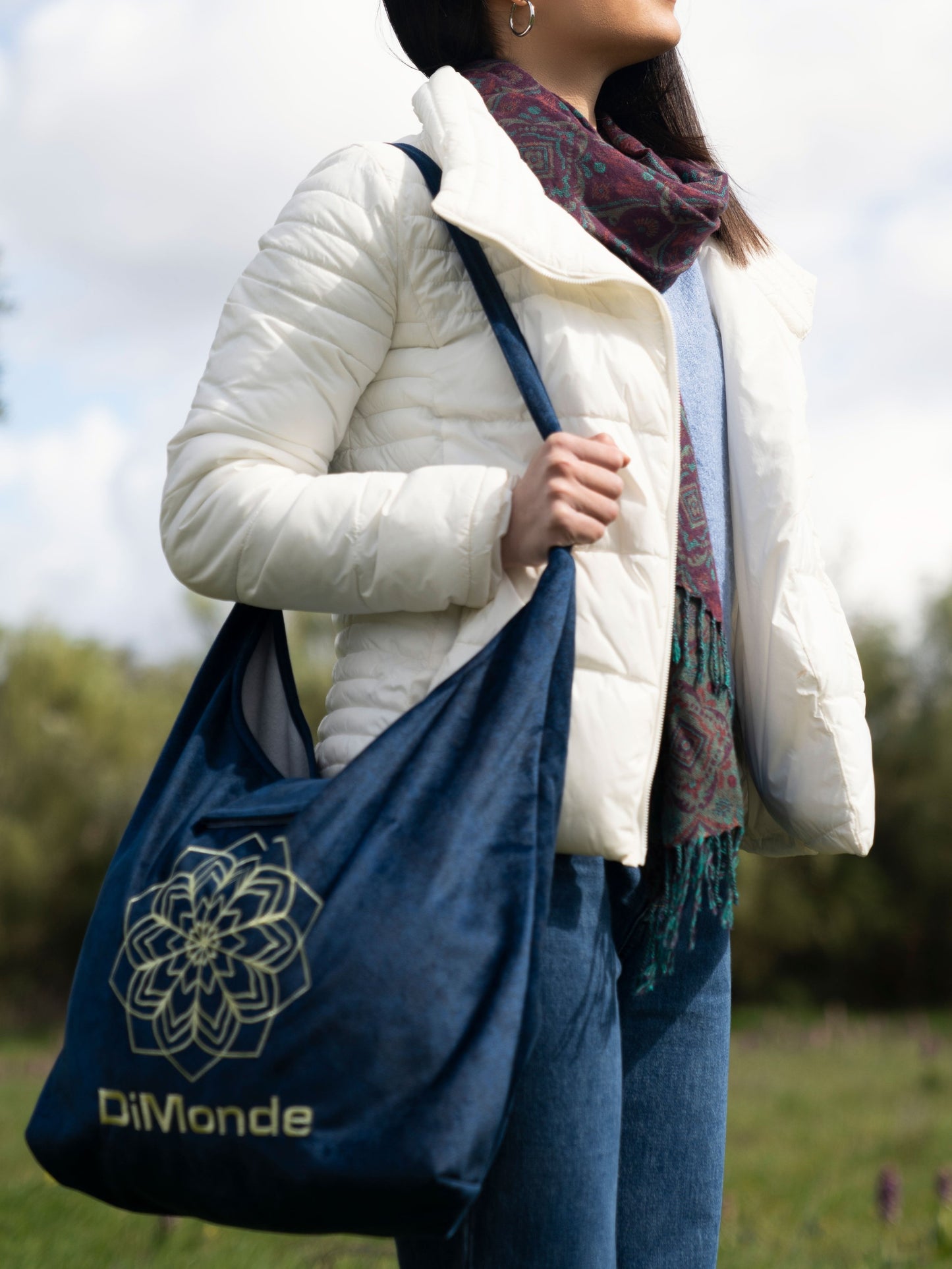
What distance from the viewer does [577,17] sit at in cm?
155

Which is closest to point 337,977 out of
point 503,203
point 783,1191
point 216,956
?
point 216,956

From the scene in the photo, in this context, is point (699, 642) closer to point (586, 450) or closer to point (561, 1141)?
point (586, 450)

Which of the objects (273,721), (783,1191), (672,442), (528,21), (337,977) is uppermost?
(528,21)

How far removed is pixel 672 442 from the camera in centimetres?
134

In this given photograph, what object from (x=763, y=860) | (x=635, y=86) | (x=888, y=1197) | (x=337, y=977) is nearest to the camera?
(x=337, y=977)

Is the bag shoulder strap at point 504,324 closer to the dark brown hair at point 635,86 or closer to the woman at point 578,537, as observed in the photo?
the woman at point 578,537

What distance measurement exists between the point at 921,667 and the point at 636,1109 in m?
18.9

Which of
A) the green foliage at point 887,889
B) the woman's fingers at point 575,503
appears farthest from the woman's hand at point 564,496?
the green foliage at point 887,889

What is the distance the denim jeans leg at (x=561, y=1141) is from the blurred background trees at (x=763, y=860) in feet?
55.6

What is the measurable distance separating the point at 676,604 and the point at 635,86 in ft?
2.96

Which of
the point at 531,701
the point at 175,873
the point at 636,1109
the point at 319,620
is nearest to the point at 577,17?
the point at 531,701

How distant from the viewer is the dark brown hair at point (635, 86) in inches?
65.4

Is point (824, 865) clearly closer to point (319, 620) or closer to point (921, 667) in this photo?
point (921, 667)

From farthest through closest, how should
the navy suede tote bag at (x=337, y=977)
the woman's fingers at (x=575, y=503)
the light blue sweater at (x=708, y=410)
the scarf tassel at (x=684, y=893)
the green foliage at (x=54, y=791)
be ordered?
the green foliage at (x=54, y=791) → the light blue sweater at (x=708, y=410) → the scarf tassel at (x=684, y=893) → the woman's fingers at (x=575, y=503) → the navy suede tote bag at (x=337, y=977)
